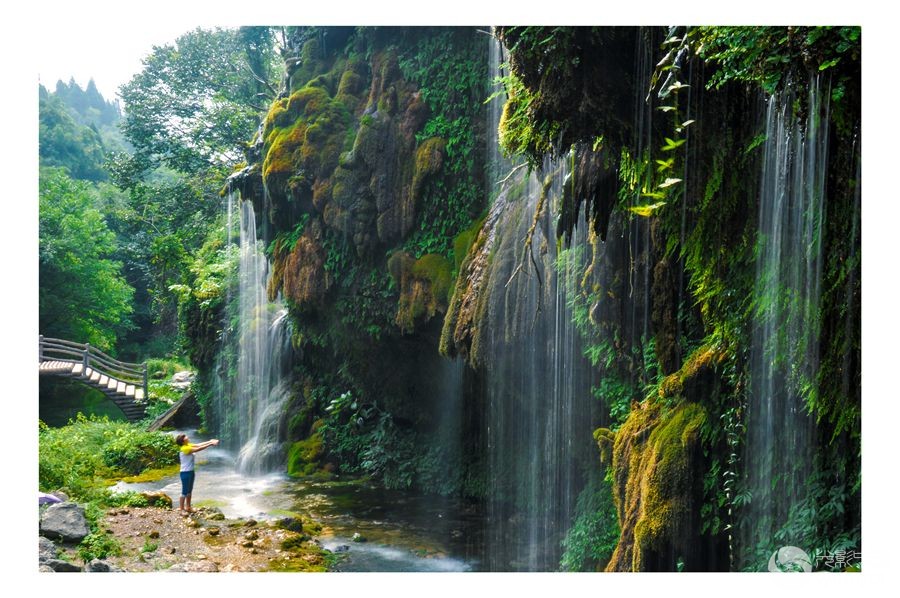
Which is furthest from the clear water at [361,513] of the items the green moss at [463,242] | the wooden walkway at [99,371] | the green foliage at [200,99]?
the green foliage at [200,99]

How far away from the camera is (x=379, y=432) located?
8992 millimetres

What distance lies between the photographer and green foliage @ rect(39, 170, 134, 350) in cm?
766

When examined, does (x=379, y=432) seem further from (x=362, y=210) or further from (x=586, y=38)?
(x=586, y=38)

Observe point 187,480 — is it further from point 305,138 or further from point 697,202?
point 697,202

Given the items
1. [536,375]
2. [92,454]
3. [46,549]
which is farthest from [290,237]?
[46,549]

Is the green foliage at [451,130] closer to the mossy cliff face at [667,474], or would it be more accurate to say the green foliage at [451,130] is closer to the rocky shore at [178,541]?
the rocky shore at [178,541]

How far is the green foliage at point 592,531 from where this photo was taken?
5.47 m

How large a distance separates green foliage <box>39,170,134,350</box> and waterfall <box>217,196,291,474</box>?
1686 millimetres

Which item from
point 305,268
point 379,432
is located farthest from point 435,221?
point 379,432

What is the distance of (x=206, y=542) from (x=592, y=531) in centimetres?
292

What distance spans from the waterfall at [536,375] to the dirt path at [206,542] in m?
1.55

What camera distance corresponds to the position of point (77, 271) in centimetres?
859

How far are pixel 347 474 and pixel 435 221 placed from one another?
3.13 meters

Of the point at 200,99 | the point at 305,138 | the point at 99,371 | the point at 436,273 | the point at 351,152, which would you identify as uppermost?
the point at 200,99
